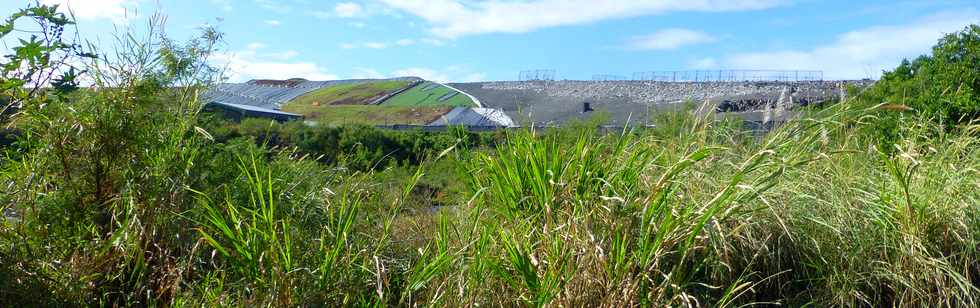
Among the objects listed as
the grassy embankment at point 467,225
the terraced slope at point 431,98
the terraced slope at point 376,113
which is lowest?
the terraced slope at point 376,113

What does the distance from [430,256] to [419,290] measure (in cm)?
49

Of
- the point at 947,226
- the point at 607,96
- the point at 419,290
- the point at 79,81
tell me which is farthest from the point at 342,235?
the point at 607,96

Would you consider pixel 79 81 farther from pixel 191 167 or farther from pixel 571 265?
pixel 571 265

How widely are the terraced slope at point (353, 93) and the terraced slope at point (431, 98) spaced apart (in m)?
1.49

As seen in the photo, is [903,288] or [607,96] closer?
[903,288]

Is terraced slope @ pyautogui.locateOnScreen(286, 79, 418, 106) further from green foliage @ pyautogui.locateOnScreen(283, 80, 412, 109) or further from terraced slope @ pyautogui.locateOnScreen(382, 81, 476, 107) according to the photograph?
terraced slope @ pyautogui.locateOnScreen(382, 81, 476, 107)

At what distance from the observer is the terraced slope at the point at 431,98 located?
4759 cm

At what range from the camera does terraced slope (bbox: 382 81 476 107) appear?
156 feet

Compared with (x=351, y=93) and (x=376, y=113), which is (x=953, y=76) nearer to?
(x=376, y=113)

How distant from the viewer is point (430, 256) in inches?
189

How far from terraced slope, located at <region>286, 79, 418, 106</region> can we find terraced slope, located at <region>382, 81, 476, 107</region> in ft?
4.89

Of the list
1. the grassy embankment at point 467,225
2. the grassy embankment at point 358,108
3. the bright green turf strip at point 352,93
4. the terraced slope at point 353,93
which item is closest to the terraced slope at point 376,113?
the grassy embankment at point 358,108

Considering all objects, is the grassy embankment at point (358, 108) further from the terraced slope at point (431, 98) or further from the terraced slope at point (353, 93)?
the terraced slope at point (431, 98)

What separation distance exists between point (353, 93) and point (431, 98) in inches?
309
